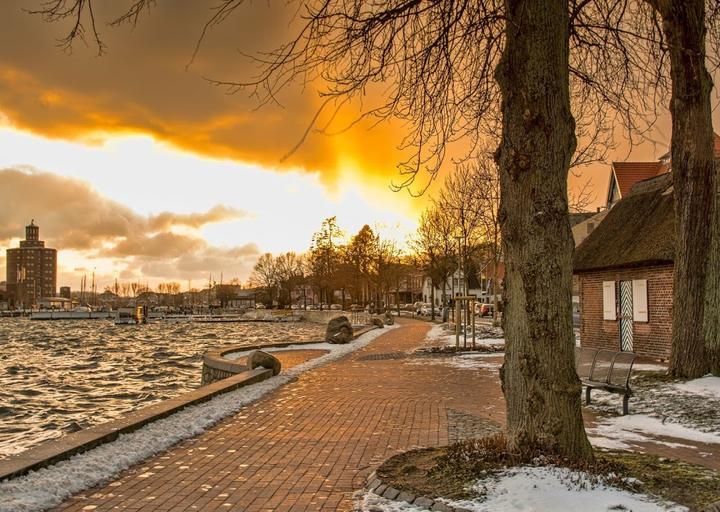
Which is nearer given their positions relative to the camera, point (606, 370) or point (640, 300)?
point (606, 370)

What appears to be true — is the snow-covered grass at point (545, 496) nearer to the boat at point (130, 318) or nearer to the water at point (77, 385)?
the water at point (77, 385)

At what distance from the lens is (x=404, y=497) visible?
18.5 ft

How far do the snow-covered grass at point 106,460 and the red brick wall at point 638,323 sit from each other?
12.6 meters

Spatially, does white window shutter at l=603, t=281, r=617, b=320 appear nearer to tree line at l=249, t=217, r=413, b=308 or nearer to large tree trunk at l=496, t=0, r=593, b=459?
large tree trunk at l=496, t=0, r=593, b=459

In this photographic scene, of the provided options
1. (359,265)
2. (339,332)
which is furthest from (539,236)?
(359,265)

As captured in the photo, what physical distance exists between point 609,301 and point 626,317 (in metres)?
1.04

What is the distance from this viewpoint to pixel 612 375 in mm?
10703

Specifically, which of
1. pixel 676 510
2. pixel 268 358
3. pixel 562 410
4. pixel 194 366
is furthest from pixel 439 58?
pixel 194 366

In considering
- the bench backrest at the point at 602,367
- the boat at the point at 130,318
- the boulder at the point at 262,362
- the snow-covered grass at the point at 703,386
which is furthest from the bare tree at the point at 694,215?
the boat at the point at 130,318

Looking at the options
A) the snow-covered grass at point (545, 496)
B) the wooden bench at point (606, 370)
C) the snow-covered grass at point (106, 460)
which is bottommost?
the snow-covered grass at point (106, 460)

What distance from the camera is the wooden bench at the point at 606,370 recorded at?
10.4m

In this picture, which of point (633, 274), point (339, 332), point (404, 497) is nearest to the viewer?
point (404, 497)

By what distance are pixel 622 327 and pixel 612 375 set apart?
1136 cm

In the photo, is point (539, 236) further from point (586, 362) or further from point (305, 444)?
point (586, 362)
